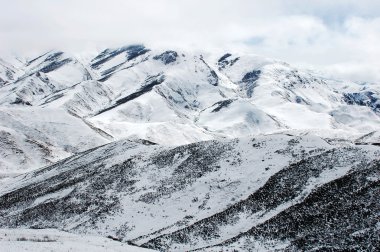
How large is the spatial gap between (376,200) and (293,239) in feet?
34.1

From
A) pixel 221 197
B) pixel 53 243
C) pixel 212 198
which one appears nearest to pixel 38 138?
pixel 212 198

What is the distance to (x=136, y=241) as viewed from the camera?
56.9m

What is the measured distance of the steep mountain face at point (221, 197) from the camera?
167 feet

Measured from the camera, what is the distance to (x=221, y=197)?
6431 centimetres

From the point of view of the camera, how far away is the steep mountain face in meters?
50.8

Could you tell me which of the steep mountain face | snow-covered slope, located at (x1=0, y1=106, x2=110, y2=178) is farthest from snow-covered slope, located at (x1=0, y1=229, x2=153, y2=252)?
snow-covered slope, located at (x1=0, y1=106, x2=110, y2=178)

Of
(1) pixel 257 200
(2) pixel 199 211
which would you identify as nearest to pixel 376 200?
(1) pixel 257 200

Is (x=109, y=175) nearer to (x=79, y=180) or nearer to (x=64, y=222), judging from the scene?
(x=79, y=180)

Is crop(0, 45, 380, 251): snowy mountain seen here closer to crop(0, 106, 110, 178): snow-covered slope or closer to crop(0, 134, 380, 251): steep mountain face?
crop(0, 134, 380, 251): steep mountain face

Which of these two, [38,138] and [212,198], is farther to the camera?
[38,138]

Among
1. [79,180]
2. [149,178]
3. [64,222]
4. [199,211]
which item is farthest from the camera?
[79,180]

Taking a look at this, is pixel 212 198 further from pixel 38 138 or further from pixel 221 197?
pixel 38 138

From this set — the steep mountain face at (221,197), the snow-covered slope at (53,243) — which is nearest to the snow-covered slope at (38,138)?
the steep mountain face at (221,197)

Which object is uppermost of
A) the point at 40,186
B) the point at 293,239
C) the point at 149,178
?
the point at 293,239
